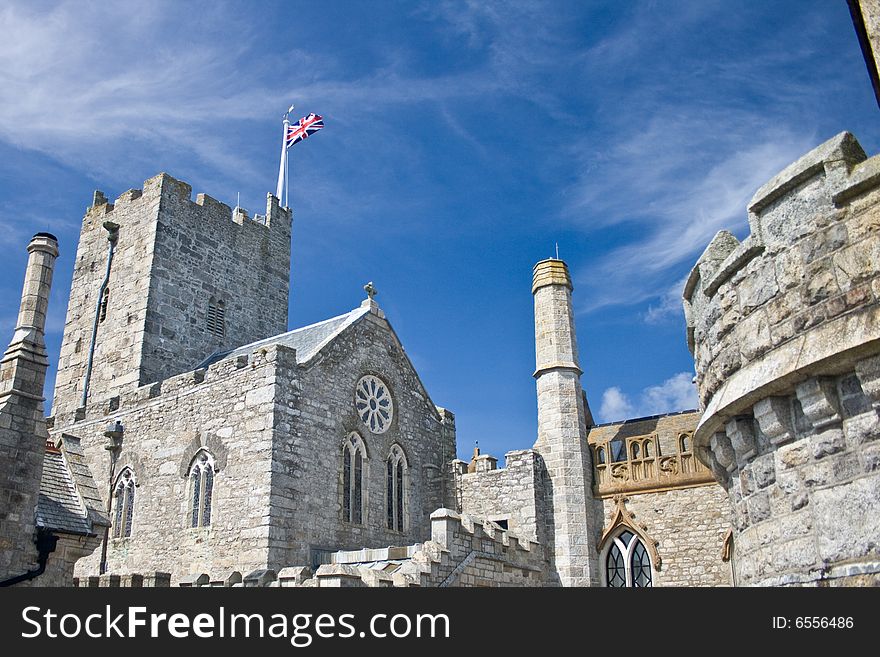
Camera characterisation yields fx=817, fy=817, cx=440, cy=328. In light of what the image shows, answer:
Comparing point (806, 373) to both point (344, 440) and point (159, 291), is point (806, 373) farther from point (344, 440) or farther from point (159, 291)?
point (159, 291)

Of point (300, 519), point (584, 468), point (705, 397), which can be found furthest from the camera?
point (584, 468)

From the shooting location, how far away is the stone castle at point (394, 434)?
5.52 meters

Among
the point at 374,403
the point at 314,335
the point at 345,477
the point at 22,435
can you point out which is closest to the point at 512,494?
Answer: the point at 345,477

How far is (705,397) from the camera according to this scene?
714cm

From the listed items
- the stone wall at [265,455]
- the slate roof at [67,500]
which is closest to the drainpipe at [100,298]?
the stone wall at [265,455]

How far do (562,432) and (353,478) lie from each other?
5.40 m

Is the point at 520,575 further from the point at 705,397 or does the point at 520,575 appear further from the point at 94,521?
the point at 705,397

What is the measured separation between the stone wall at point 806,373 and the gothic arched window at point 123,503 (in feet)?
59.7

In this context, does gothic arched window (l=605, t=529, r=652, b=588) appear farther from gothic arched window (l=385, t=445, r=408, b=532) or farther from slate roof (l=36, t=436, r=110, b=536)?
slate roof (l=36, t=436, r=110, b=536)

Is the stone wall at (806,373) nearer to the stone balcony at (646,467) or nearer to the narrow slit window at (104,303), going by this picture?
the stone balcony at (646,467)

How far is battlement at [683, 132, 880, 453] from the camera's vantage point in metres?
5.26
